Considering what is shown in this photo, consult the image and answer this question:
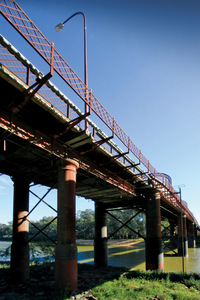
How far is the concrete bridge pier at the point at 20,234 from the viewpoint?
45.1ft

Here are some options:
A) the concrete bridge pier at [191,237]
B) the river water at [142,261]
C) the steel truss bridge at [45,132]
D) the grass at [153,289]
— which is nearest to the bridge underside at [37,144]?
the steel truss bridge at [45,132]

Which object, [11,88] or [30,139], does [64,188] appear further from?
[11,88]

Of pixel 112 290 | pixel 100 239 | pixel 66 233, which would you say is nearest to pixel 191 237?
pixel 100 239

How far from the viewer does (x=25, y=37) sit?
7199 mm

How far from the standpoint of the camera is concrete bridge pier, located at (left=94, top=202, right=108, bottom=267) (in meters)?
22.7

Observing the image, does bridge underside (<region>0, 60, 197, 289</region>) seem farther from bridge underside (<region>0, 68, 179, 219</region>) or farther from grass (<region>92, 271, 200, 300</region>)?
grass (<region>92, 271, 200, 300</region>)

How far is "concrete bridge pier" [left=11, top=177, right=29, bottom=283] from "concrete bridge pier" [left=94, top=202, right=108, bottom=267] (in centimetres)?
1034

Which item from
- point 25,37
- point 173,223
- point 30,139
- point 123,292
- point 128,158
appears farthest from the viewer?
point 173,223

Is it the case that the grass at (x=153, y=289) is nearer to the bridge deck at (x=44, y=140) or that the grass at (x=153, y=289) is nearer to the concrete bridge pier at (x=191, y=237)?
the bridge deck at (x=44, y=140)

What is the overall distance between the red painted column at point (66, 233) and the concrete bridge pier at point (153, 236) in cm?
1055

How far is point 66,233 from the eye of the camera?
10.6 meters

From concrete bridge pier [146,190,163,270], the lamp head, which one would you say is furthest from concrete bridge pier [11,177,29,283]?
concrete bridge pier [146,190,163,270]

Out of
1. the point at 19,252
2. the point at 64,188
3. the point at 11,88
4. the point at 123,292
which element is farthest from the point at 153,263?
the point at 11,88

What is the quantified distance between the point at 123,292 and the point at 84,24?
14.5 m
